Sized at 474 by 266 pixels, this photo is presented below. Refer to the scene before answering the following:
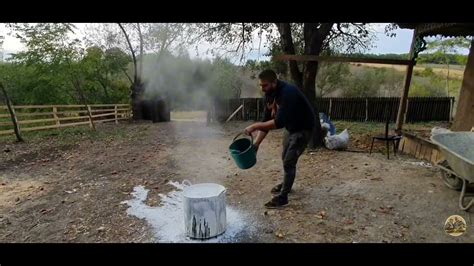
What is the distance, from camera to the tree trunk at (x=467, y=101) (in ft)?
12.0

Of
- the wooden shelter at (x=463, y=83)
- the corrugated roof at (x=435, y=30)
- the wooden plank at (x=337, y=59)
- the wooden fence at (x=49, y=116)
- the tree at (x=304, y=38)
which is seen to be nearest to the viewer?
the wooden plank at (x=337, y=59)

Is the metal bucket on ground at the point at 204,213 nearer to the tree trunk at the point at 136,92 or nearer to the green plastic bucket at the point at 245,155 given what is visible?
the green plastic bucket at the point at 245,155

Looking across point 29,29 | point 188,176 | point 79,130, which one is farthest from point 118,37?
point 188,176

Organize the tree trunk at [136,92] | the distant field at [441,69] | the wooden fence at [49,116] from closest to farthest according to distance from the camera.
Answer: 1. the wooden fence at [49,116]
2. the distant field at [441,69]
3. the tree trunk at [136,92]

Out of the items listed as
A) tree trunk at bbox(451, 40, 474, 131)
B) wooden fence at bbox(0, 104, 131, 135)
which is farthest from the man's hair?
tree trunk at bbox(451, 40, 474, 131)

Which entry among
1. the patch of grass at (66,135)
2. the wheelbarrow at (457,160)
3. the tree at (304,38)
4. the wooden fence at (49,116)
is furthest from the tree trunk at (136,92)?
the wheelbarrow at (457,160)

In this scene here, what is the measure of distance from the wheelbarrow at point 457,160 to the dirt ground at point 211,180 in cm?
10

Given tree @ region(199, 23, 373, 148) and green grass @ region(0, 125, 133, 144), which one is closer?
tree @ region(199, 23, 373, 148)

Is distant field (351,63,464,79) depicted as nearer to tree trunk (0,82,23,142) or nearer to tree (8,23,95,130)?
tree (8,23,95,130)

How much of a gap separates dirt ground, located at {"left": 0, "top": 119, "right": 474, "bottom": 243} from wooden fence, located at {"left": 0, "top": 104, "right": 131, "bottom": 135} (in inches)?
7.8

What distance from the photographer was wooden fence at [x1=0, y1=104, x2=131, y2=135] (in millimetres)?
3865

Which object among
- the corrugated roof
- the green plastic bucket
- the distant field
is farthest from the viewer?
the distant field
